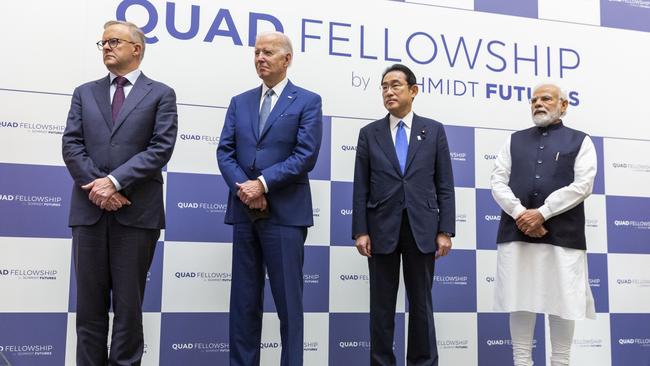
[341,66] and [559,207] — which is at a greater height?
[341,66]

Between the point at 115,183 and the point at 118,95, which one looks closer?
the point at 115,183

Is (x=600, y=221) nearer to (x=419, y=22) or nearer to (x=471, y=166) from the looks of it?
(x=471, y=166)

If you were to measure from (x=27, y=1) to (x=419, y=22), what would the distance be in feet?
7.34

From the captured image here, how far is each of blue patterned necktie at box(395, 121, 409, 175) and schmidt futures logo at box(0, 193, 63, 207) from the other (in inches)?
68.6

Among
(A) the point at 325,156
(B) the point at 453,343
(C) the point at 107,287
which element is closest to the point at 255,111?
(A) the point at 325,156

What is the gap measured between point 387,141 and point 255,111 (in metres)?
0.66

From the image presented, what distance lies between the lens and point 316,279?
3.61 metres

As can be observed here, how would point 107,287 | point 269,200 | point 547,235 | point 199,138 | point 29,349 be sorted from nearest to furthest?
point 107,287 < point 269,200 < point 547,235 < point 29,349 < point 199,138

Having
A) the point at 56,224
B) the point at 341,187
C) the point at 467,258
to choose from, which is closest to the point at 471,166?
the point at 467,258

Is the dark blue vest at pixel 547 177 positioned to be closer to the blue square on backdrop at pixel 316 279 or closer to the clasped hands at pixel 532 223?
the clasped hands at pixel 532 223

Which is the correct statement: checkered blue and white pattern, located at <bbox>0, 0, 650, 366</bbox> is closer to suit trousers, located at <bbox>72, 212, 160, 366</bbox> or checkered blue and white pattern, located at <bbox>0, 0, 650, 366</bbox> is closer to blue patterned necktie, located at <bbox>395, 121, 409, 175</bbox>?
blue patterned necktie, located at <bbox>395, 121, 409, 175</bbox>

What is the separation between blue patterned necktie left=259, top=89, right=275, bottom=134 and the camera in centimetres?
288

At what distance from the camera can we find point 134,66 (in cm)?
272

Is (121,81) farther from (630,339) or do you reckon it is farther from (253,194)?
(630,339)
